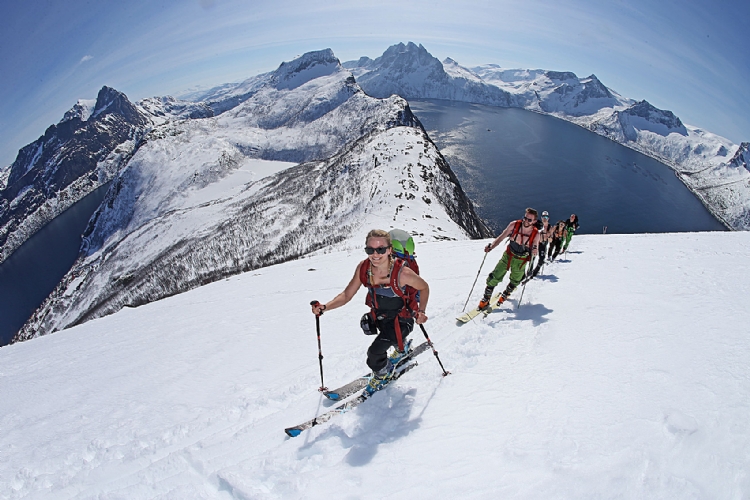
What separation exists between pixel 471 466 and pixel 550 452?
0.95 meters

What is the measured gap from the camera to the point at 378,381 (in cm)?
619

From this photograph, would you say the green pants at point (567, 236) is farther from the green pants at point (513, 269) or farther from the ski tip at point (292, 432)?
the ski tip at point (292, 432)

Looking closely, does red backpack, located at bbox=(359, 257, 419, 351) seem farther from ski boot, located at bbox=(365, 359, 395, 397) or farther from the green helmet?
ski boot, located at bbox=(365, 359, 395, 397)

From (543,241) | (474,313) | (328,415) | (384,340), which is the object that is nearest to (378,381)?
(384,340)

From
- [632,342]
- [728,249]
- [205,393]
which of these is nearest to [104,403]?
[205,393]

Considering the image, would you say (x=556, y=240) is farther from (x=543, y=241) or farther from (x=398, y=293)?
(x=398, y=293)

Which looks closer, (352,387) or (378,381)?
(378,381)

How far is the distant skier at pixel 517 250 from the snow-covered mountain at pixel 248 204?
2257 centimetres

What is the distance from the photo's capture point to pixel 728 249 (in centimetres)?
1308

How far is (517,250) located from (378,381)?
18.6ft

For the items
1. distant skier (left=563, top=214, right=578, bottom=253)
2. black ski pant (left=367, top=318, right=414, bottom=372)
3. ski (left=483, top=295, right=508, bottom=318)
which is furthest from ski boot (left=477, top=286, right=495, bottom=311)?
distant skier (left=563, top=214, right=578, bottom=253)

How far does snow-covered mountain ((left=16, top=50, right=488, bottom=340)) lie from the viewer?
54.4 meters

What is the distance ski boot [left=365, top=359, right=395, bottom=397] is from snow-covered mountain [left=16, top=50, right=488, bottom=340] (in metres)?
25.5

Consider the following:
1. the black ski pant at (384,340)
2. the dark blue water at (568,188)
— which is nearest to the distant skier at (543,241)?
the black ski pant at (384,340)
